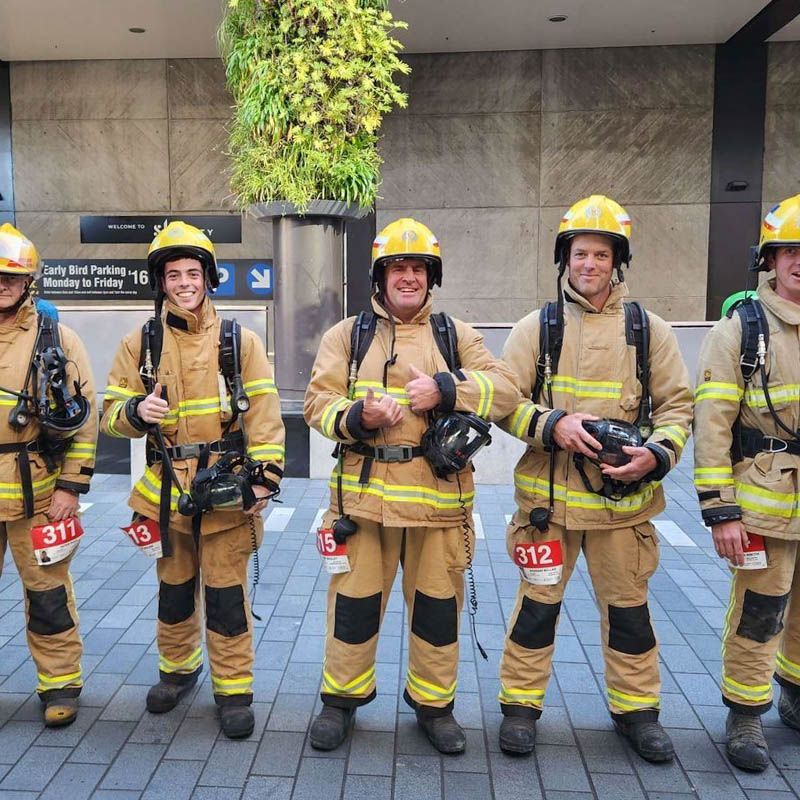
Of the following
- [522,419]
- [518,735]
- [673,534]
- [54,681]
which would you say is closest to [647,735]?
[518,735]

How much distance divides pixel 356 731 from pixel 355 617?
20.5 inches

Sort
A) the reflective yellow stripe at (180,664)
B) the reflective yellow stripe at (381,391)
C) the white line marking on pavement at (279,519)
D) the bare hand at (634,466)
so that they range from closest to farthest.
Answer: the bare hand at (634,466) → the reflective yellow stripe at (381,391) → the reflective yellow stripe at (180,664) → the white line marking on pavement at (279,519)

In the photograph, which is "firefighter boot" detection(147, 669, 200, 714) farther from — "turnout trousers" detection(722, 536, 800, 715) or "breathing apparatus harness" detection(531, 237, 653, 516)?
"turnout trousers" detection(722, 536, 800, 715)

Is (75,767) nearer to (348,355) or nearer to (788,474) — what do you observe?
(348,355)

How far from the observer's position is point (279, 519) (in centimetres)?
591

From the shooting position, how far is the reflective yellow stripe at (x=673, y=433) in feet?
9.05

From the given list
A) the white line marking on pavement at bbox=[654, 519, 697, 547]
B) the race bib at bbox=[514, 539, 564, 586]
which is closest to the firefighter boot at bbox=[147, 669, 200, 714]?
the race bib at bbox=[514, 539, 564, 586]

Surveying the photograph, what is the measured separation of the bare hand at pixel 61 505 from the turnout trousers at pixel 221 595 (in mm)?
434

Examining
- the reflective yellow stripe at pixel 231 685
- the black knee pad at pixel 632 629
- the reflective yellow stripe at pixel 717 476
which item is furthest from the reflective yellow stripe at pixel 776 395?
the reflective yellow stripe at pixel 231 685

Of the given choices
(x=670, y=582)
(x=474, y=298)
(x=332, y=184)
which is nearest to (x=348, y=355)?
(x=670, y=582)

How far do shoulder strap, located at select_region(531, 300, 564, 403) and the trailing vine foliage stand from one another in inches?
192

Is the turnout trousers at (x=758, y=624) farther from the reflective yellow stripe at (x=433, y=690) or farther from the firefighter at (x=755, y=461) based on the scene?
the reflective yellow stripe at (x=433, y=690)

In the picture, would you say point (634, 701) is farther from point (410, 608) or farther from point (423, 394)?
point (423, 394)

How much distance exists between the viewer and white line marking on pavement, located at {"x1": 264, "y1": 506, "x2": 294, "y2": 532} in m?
5.71
